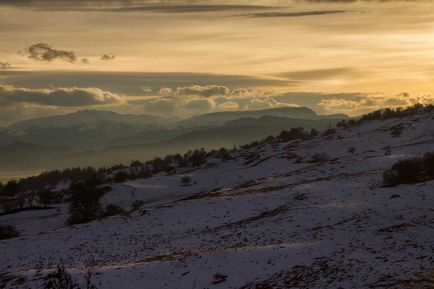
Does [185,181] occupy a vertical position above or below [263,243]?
below

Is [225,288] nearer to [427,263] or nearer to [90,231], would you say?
[427,263]

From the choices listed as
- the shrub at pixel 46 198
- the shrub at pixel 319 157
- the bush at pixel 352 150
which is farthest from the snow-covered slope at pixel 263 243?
the shrub at pixel 46 198

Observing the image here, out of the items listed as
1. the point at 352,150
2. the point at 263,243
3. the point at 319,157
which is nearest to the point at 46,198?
the point at 319,157

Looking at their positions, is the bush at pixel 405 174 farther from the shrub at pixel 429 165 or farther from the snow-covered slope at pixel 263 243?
the snow-covered slope at pixel 263 243

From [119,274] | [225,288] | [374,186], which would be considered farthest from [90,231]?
[374,186]

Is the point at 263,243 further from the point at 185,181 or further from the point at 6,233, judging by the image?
the point at 185,181

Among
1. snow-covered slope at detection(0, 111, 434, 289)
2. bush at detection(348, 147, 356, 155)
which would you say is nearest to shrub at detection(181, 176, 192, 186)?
bush at detection(348, 147, 356, 155)

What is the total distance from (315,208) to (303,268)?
15.4m

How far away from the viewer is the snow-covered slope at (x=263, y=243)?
26078mm

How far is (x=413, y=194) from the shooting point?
39562mm

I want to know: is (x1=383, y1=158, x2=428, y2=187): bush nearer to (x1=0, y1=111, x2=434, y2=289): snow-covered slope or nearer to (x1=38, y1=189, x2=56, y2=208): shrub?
(x1=0, y1=111, x2=434, y2=289): snow-covered slope

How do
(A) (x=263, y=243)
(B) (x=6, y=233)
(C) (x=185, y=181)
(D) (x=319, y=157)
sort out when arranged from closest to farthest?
(A) (x=263, y=243), (B) (x=6, y=233), (D) (x=319, y=157), (C) (x=185, y=181)

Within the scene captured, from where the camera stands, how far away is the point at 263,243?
34.7 metres

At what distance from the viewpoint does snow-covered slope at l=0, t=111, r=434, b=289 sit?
1027 inches
